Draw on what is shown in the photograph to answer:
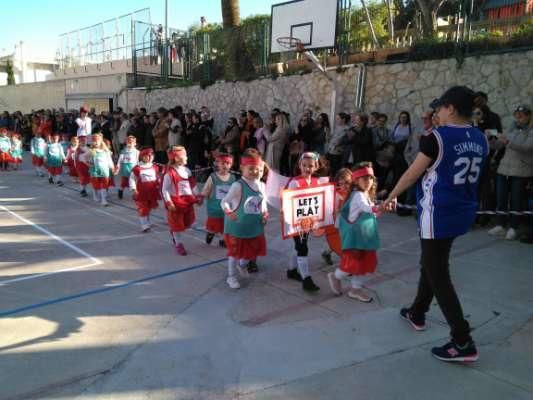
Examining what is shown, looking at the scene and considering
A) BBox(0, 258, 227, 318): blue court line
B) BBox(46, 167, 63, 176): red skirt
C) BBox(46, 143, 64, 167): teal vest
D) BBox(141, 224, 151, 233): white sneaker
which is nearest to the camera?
BBox(0, 258, 227, 318): blue court line

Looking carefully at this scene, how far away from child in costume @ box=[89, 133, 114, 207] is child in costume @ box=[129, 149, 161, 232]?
2348 mm

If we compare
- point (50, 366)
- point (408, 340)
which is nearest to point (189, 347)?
point (50, 366)

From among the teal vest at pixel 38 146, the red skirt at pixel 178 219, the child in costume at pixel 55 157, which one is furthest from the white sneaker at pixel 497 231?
the teal vest at pixel 38 146

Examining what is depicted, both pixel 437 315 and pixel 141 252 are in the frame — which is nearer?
pixel 437 315

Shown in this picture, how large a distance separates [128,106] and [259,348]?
1878 cm

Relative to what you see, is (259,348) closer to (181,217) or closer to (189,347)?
(189,347)

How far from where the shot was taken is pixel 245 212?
496cm

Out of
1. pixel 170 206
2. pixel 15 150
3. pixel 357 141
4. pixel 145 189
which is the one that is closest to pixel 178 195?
pixel 170 206

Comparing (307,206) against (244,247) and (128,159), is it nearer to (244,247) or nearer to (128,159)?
(244,247)

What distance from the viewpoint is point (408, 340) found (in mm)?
3760

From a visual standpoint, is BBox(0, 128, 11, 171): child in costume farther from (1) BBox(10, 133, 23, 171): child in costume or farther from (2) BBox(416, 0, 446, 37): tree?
(2) BBox(416, 0, 446, 37): tree

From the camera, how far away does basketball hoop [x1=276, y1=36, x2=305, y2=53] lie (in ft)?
37.8

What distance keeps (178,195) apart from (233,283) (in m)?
1.90

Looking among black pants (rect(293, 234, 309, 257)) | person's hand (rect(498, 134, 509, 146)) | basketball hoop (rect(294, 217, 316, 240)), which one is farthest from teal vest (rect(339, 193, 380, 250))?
person's hand (rect(498, 134, 509, 146))
